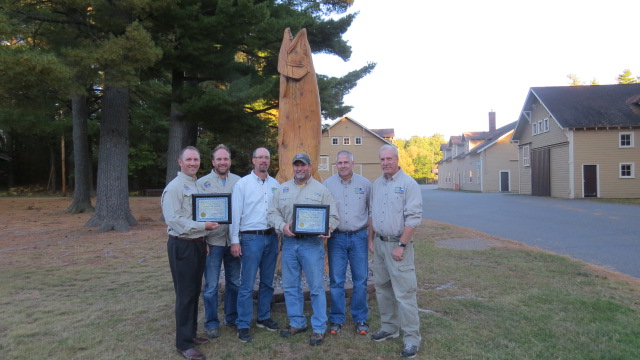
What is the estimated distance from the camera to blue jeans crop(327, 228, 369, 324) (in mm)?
4453

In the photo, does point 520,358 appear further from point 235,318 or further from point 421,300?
point 235,318

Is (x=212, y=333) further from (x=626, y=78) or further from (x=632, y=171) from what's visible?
(x=626, y=78)

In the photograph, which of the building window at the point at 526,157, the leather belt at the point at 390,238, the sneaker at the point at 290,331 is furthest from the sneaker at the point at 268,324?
the building window at the point at 526,157

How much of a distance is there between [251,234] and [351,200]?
1063 mm

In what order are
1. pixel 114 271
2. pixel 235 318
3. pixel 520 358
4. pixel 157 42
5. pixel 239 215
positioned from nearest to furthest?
pixel 520 358 → pixel 239 215 → pixel 235 318 → pixel 114 271 → pixel 157 42

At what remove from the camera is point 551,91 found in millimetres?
28297

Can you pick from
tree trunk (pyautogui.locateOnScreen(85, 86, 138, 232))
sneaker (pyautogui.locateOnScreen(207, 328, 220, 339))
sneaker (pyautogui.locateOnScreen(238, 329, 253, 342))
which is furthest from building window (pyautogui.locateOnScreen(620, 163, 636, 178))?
Result: sneaker (pyautogui.locateOnScreen(207, 328, 220, 339))

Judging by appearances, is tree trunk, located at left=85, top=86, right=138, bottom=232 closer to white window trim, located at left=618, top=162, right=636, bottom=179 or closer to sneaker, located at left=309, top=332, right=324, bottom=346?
sneaker, located at left=309, top=332, right=324, bottom=346

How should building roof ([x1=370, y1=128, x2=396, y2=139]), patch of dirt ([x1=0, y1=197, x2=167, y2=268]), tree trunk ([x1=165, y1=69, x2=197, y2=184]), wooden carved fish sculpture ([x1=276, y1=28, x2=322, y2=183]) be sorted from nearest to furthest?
wooden carved fish sculpture ([x1=276, y1=28, x2=322, y2=183]), patch of dirt ([x1=0, y1=197, x2=167, y2=268]), tree trunk ([x1=165, y1=69, x2=197, y2=184]), building roof ([x1=370, y1=128, x2=396, y2=139])

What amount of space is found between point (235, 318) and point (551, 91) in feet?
95.8

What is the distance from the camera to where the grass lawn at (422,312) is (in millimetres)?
4082

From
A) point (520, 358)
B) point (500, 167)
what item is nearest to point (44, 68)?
point (520, 358)

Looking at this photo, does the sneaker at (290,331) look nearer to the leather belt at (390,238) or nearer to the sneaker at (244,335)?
the sneaker at (244,335)

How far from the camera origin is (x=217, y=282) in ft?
14.6
